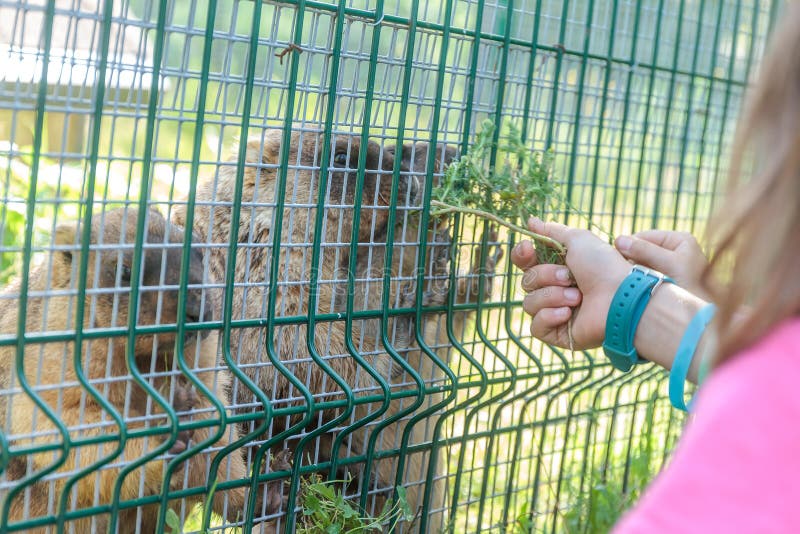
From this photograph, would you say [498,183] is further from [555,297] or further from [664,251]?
[664,251]

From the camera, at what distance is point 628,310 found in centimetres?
273

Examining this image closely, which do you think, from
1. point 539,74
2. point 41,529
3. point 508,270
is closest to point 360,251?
point 508,270

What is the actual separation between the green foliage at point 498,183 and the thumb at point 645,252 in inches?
12.3

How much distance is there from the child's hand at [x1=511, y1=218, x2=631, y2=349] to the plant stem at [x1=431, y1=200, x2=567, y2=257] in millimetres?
28

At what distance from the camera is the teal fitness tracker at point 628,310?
2.71 meters

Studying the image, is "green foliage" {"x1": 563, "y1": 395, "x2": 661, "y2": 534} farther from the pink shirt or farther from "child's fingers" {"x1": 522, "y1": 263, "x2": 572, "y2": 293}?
the pink shirt

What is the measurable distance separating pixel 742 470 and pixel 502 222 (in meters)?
2.10

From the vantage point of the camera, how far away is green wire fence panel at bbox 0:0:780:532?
105 inches

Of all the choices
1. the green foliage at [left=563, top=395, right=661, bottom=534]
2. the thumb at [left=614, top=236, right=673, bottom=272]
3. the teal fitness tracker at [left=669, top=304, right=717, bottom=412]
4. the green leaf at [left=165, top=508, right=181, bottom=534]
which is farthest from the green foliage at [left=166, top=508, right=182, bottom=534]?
the green foliage at [left=563, top=395, right=661, bottom=534]

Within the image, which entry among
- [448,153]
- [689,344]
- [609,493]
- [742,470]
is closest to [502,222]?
[448,153]

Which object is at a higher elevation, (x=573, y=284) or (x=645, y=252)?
(x=645, y=252)

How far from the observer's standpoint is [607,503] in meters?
4.21

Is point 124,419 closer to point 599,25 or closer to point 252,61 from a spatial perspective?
point 252,61

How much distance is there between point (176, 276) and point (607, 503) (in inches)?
91.4
